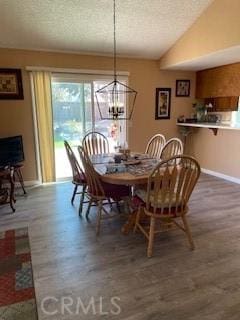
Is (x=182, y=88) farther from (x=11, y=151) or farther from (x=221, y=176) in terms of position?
(x=11, y=151)

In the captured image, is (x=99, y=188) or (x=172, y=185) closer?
(x=172, y=185)

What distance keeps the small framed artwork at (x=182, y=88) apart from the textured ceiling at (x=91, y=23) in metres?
1.09

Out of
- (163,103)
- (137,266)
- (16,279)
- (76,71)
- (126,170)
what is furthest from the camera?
(163,103)

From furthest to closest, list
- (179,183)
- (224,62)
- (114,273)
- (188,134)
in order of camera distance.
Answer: (188,134), (224,62), (179,183), (114,273)

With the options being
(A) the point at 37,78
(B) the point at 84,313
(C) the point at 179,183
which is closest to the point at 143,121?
(A) the point at 37,78

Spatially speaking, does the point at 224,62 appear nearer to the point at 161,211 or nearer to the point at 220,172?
the point at 220,172

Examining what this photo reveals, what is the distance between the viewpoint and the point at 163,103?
541cm

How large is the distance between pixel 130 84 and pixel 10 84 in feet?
7.42

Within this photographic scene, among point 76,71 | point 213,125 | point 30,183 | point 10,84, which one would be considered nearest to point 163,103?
point 213,125

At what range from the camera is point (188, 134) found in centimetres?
574

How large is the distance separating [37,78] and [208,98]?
144 inches

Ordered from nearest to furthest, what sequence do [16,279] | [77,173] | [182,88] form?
1. [16,279]
2. [77,173]
3. [182,88]

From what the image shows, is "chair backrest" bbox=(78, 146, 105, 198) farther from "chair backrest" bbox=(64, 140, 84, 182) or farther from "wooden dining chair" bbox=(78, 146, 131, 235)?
"chair backrest" bbox=(64, 140, 84, 182)

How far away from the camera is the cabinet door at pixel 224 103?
488cm
